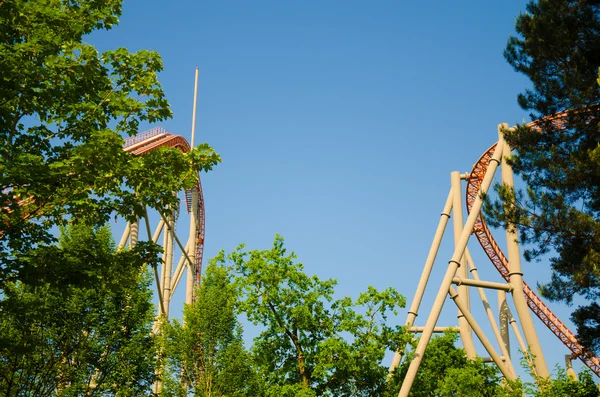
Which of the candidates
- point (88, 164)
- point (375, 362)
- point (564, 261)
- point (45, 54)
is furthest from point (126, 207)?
point (375, 362)

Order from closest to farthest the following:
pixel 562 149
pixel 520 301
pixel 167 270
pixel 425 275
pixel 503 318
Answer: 1. pixel 562 149
2. pixel 520 301
3. pixel 425 275
4. pixel 503 318
5. pixel 167 270

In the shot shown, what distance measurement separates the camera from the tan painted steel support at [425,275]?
20.1m

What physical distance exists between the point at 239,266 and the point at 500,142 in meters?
9.75

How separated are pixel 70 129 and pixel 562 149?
11323 mm

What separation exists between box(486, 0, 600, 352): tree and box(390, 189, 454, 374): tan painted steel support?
591 centimetres

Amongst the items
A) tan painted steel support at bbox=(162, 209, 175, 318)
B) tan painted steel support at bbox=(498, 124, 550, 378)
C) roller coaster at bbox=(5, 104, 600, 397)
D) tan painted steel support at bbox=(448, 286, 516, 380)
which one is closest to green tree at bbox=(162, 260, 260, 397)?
roller coaster at bbox=(5, 104, 600, 397)

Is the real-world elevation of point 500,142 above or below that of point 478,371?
above

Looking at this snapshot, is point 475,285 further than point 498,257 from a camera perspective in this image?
No

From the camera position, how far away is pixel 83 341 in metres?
17.8

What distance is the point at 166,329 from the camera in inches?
936

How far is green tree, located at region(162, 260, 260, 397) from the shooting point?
2264 centimetres

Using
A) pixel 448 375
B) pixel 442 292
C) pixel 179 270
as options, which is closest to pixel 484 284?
pixel 442 292

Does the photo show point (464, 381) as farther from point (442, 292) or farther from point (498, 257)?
point (498, 257)

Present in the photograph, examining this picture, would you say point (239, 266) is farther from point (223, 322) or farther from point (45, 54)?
point (45, 54)
